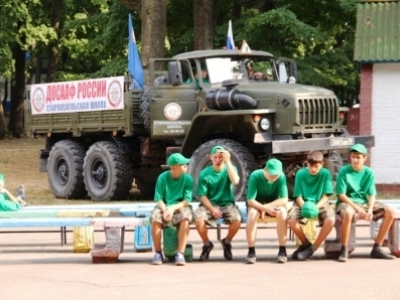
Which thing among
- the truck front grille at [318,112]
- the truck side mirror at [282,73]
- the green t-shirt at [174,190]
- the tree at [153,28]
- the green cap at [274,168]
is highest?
the tree at [153,28]

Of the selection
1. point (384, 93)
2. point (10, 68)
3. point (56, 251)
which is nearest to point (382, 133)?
point (384, 93)

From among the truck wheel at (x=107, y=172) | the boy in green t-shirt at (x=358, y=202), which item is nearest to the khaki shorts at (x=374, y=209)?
the boy in green t-shirt at (x=358, y=202)

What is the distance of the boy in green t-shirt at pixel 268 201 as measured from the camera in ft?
41.0

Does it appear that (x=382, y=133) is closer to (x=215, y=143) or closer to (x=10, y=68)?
(x=215, y=143)

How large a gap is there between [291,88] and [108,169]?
12.9ft

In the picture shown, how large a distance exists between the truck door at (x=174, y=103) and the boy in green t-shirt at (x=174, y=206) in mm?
7417

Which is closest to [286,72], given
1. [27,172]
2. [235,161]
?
[235,161]

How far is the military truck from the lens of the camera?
64.2 ft

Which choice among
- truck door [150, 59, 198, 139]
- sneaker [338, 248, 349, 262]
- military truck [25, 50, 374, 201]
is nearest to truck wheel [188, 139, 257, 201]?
military truck [25, 50, 374, 201]

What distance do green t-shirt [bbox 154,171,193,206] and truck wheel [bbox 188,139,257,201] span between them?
6100 millimetres

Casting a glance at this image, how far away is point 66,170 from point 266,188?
1092 cm

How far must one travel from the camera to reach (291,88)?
19938 millimetres

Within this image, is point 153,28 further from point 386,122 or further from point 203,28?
point 386,122

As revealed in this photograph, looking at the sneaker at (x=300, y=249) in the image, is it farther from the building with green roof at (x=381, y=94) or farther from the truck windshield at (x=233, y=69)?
the building with green roof at (x=381, y=94)
